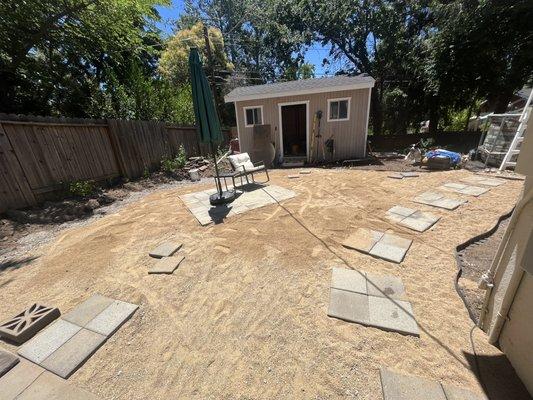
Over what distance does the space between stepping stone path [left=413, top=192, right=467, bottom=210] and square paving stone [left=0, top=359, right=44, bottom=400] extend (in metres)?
5.87

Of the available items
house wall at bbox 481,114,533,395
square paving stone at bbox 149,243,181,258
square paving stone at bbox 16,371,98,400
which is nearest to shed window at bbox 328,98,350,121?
square paving stone at bbox 149,243,181,258

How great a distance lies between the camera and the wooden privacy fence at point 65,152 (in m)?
4.89

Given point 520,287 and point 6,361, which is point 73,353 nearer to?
point 6,361

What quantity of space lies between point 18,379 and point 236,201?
3.93 m

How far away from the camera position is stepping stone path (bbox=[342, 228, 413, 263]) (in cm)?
316

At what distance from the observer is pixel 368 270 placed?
2889 mm

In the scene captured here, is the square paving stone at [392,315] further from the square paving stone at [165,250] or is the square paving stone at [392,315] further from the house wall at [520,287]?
the square paving stone at [165,250]

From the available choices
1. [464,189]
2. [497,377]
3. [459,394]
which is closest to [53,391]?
[459,394]

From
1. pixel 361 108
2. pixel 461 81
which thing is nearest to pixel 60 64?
pixel 361 108

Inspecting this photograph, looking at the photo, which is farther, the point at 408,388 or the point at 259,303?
the point at 259,303

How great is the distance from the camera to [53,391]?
1.78 m

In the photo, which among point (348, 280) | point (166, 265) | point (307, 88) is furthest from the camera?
point (307, 88)

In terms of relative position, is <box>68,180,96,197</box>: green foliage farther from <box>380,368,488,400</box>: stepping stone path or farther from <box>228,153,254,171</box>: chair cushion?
<box>380,368,488,400</box>: stepping stone path

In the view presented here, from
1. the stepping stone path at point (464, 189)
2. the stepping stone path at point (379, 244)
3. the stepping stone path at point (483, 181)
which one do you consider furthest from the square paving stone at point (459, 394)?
the stepping stone path at point (483, 181)
